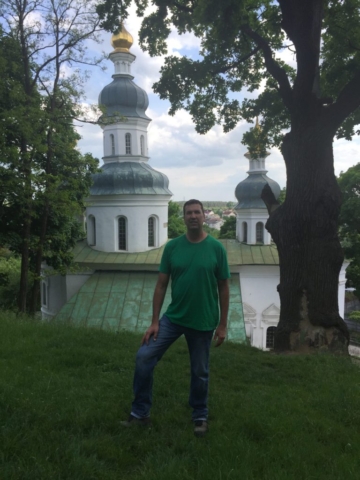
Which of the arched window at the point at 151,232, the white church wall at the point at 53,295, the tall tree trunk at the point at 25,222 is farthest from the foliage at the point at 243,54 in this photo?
the white church wall at the point at 53,295

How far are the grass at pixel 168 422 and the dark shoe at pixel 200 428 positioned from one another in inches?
2.3

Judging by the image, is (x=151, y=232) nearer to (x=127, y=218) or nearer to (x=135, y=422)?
(x=127, y=218)

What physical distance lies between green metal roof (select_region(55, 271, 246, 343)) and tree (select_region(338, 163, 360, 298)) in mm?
9000

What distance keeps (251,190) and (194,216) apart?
20093 mm

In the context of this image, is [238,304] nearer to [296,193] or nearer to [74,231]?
[74,231]

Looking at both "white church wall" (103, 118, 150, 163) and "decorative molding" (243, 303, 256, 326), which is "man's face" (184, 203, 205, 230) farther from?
"white church wall" (103, 118, 150, 163)

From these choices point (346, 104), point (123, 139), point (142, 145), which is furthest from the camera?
point (142, 145)

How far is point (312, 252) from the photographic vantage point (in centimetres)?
734

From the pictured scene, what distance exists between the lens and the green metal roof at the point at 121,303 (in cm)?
1564

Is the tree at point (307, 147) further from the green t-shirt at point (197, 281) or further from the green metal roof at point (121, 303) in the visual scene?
the green metal roof at point (121, 303)

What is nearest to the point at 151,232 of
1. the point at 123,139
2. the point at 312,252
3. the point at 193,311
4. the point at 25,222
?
the point at 123,139

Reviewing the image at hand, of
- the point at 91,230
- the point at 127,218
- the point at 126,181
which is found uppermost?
the point at 126,181

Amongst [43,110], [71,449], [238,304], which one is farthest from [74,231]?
[71,449]

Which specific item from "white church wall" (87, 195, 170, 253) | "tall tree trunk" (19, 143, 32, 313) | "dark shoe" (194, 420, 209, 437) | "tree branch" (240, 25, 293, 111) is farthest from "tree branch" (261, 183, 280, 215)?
"white church wall" (87, 195, 170, 253)
